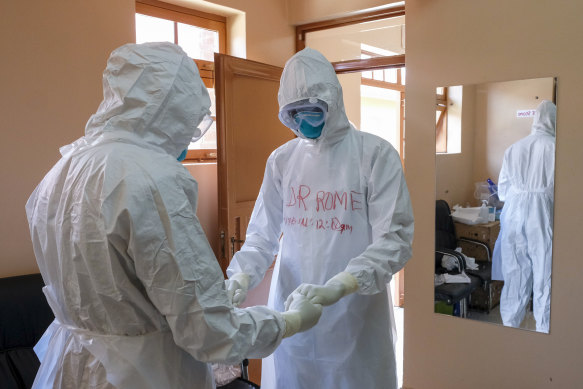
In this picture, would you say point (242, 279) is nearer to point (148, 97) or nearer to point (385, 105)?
point (148, 97)

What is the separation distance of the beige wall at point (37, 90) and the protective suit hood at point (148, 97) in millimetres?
1079

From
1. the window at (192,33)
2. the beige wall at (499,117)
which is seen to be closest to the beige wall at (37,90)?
the window at (192,33)

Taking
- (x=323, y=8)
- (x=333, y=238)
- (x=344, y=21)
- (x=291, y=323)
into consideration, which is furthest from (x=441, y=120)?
(x=291, y=323)

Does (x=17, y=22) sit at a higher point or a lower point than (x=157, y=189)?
higher

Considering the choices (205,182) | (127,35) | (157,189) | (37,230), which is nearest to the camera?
(157,189)

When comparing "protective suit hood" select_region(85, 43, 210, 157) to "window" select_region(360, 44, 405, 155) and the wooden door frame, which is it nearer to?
the wooden door frame

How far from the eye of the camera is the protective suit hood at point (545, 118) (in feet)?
7.23

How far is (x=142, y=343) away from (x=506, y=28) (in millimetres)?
2216

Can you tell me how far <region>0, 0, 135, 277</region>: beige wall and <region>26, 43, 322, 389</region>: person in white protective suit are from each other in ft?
3.33

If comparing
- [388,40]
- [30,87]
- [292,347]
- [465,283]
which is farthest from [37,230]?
[388,40]

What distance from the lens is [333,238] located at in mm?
1510

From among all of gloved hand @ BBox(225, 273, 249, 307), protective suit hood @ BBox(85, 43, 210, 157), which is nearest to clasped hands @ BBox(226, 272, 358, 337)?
gloved hand @ BBox(225, 273, 249, 307)

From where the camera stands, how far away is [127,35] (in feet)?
7.34

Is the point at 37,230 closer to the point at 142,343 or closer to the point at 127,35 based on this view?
the point at 142,343
